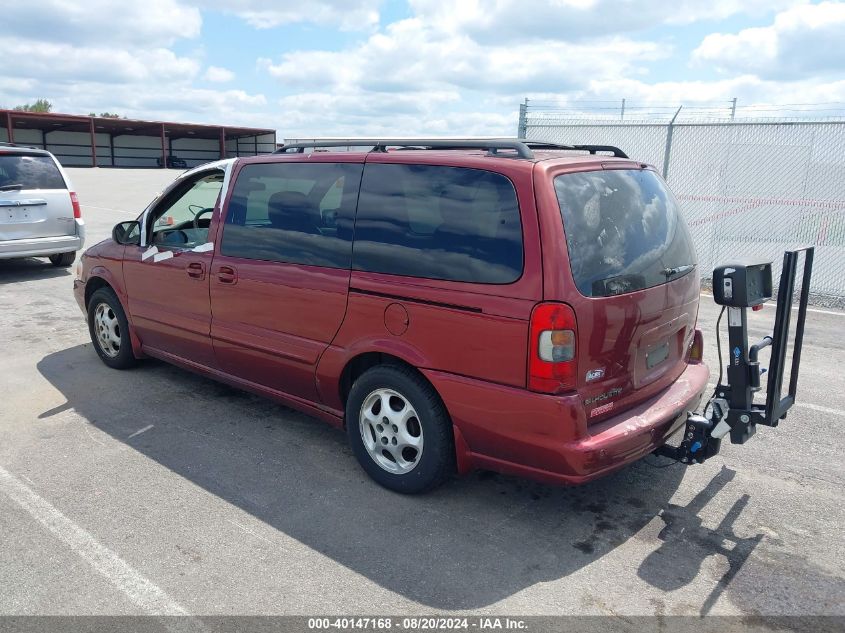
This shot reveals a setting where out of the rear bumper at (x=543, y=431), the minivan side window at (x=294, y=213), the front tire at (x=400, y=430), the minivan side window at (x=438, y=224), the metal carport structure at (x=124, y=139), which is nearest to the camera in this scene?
the rear bumper at (x=543, y=431)

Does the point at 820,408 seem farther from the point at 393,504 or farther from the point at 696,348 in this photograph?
Result: the point at 393,504

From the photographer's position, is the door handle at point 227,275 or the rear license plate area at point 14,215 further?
the rear license plate area at point 14,215

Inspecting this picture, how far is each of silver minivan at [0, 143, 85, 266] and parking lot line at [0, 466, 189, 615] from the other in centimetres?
659

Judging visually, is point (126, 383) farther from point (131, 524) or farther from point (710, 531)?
point (710, 531)

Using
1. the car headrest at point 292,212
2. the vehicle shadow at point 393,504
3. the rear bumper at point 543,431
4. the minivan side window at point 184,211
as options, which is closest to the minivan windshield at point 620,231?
the rear bumper at point 543,431

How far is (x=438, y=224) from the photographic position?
11.8 ft

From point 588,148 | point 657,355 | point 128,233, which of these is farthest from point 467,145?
point 128,233

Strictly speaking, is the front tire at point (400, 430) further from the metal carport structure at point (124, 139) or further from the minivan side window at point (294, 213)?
the metal carport structure at point (124, 139)

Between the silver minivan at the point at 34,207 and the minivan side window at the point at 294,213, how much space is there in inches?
252

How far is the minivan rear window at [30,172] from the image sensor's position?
31.3 ft

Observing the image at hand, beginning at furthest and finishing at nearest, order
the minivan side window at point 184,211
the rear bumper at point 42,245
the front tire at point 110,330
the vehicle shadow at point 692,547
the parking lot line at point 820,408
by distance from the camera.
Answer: the rear bumper at point 42,245 → the front tire at point 110,330 → the parking lot line at point 820,408 → the minivan side window at point 184,211 → the vehicle shadow at point 692,547

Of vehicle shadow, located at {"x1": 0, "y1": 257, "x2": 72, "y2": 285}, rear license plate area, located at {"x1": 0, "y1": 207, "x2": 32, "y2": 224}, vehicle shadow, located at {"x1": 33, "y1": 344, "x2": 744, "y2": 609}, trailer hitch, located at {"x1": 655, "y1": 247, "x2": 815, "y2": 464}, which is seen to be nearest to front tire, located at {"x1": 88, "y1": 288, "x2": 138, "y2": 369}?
vehicle shadow, located at {"x1": 33, "y1": 344, "x2": 744, "y2": 609}

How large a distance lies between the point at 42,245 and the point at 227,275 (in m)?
6.63

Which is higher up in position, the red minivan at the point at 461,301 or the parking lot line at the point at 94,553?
the red minivan at the point at 461,301
